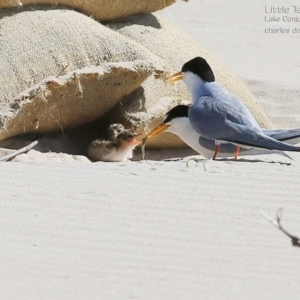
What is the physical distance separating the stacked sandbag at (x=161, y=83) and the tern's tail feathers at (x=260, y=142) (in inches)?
33.6

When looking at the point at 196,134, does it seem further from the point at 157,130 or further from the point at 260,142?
the point at 260,142

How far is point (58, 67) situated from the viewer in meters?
4.84

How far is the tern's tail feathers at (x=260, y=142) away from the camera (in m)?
4.29

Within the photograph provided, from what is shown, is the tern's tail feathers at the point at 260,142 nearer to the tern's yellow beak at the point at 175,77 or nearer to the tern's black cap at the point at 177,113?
the tern's black cap at the point at 177,113

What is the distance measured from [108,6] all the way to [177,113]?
80cm

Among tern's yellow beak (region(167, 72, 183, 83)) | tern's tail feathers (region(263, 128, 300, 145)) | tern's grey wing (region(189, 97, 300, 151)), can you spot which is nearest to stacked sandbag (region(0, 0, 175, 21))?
tern's yellow beak (region(167, 72, 183, 83))

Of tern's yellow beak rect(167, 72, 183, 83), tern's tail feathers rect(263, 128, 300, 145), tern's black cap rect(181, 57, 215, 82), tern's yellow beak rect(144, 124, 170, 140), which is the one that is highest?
tern's black cap rect(181, 57, 215, 82)

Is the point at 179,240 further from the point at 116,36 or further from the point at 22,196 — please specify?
the point at 116,36

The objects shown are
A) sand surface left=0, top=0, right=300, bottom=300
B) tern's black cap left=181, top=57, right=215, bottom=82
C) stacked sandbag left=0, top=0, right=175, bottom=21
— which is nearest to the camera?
sand surface left=0, top=0, right=300, bottom=300

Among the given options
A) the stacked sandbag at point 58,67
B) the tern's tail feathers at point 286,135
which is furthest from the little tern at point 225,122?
the stacked sandbag at point 58,67

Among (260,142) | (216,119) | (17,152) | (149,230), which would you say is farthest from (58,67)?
(149,230)

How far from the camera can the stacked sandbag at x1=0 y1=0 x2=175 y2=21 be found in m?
5.11

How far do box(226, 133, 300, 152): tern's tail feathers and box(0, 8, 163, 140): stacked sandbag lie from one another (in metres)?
0.74

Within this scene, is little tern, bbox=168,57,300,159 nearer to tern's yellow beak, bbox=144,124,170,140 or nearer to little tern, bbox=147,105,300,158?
little tern, bbox=147,105,300,158
